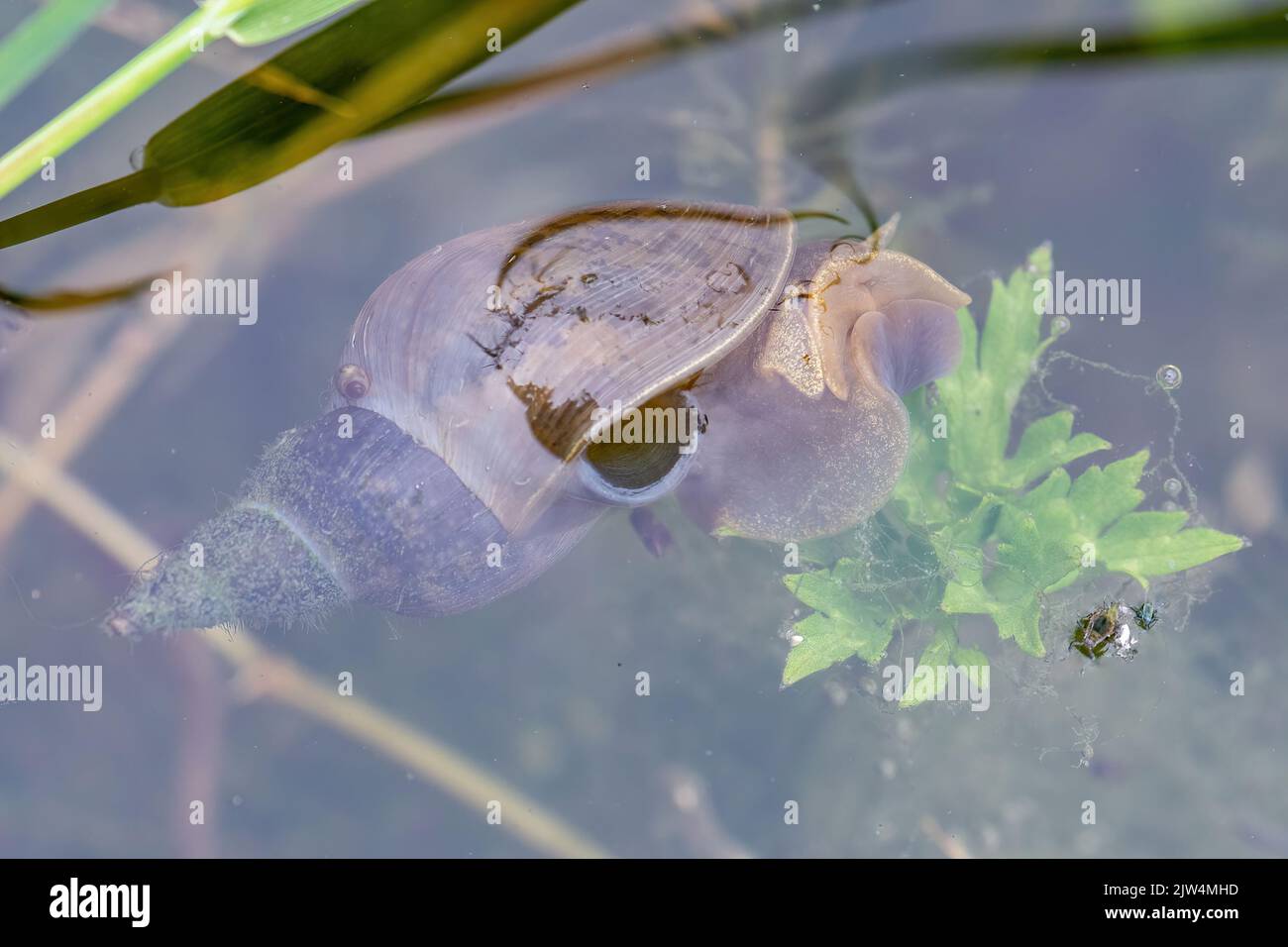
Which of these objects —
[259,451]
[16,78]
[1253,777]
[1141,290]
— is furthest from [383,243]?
[1253,777]

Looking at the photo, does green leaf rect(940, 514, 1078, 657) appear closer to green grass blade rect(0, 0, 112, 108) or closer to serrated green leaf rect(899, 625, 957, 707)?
serrated green leaf rect(899, 625, 957, 707)

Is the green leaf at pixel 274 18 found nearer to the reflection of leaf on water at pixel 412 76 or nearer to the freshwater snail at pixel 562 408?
the reflection of leaf on water at pixel 412 76

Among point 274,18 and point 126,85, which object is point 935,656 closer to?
point 274,18

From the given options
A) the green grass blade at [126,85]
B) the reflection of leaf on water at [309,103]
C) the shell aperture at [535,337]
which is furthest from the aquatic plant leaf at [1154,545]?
the green grass blade at [126,85]

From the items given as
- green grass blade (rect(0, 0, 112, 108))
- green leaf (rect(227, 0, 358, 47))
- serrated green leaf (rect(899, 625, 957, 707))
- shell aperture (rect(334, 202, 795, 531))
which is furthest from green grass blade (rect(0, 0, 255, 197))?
serrated green leaf (rect(899, 625, 957, 707))

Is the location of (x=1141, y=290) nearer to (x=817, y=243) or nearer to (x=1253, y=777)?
(x=817, y=243)

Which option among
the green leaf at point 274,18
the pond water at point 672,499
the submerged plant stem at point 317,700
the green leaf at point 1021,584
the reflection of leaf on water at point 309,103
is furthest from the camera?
the submerged plant stem at point 317,700
